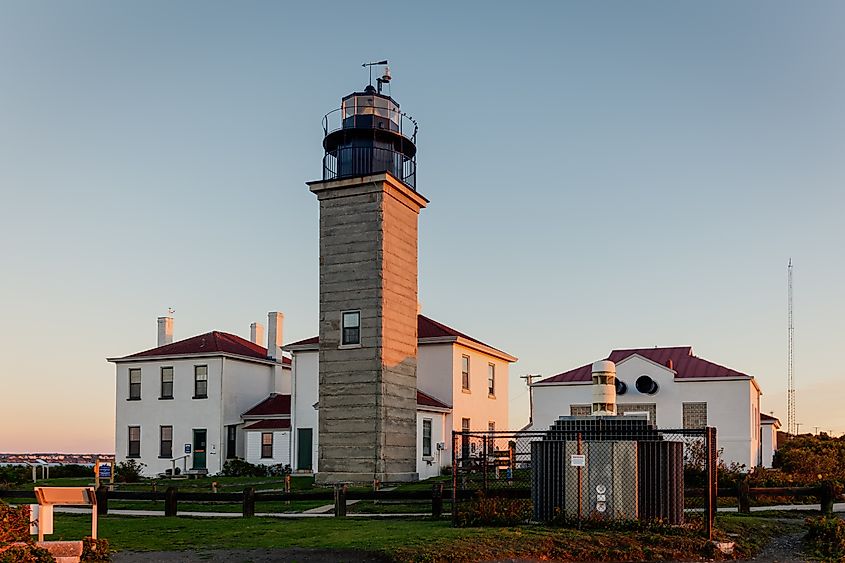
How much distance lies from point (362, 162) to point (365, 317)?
5822mm

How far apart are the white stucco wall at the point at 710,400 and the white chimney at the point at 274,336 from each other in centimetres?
1553

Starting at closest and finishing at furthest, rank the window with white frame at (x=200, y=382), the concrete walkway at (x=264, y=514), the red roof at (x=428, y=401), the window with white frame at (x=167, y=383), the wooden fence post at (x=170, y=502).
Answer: the concrete walkway at (x=264, y=514), the wooden fence post at (x=170, y=502), the red roof at (x=428, y=401), the window with white frame at (x=200, y=382), the window with white frame at (x=167, y=383)

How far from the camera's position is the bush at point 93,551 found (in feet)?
42.3

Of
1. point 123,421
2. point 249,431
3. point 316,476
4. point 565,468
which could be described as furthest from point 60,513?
point 123,421

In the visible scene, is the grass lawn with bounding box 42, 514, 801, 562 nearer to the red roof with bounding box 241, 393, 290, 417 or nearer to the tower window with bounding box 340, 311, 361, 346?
the tower window with bounding box 340, 311, 361, 346

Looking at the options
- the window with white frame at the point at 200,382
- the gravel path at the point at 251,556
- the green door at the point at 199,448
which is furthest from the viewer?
the window with white frame at the point at 200,382

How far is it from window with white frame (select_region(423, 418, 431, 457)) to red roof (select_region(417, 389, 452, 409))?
695mm

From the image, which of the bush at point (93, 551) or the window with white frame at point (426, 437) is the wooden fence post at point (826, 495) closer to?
the bush at point (93, 551)

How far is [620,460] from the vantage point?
17.2 meters

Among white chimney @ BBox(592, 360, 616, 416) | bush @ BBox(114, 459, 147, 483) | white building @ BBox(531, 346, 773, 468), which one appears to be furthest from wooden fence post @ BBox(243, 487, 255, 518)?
bush @ BBox(114, 459, 147, 483)

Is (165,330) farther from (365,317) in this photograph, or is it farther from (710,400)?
(710,400)

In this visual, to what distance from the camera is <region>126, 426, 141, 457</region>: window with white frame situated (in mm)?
44875

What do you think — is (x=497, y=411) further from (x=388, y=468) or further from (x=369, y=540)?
(x=369, y=540)

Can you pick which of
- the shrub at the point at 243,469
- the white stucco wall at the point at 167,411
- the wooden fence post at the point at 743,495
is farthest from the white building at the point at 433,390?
the wooden fence post at the point at 743,495
